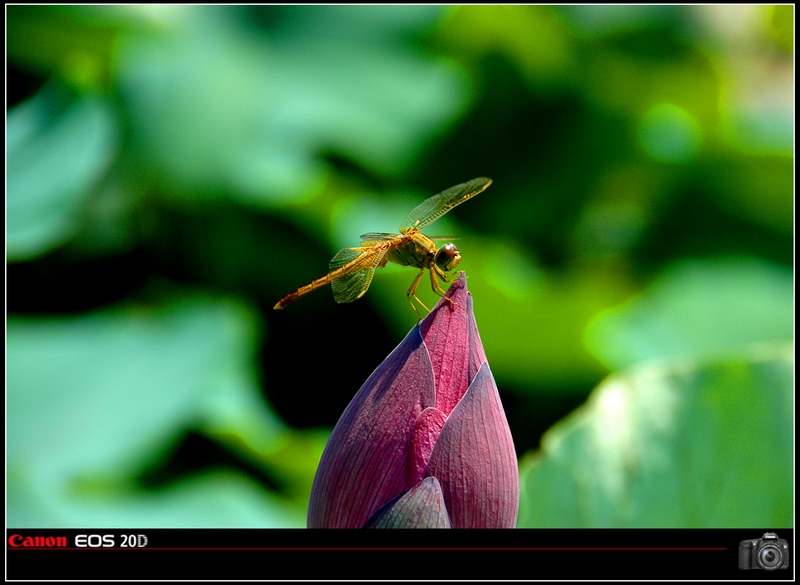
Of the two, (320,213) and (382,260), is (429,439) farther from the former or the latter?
(320,213)

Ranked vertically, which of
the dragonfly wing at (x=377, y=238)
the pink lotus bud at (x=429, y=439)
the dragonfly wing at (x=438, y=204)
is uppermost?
the dragonfly wing at (x=438, y=204)

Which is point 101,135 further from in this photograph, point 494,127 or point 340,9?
point 494,127

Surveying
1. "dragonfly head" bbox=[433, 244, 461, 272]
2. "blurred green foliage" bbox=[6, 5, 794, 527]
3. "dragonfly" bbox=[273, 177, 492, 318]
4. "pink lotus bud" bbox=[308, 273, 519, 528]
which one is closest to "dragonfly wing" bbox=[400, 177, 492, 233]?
"dragonfly" bbox=[273, 177, 492, 318]

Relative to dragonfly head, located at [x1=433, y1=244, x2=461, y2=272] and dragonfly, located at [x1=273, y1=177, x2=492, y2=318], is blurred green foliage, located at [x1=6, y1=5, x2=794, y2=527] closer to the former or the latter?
dragonfly, located at [x1=273, y1=177, x2=492, y2=318]
